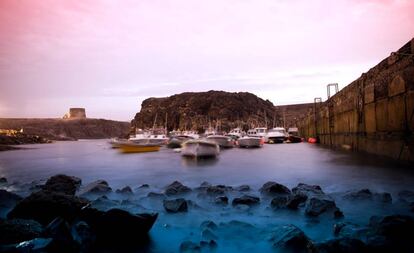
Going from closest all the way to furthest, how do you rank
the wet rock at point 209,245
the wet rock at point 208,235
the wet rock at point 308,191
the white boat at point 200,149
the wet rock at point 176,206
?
the wet rock at point 209,245 < the wet rock at point 208,235 < the wet rock at point 176,206 < the wet rock at point 308,191 < the white boat at point 200,149

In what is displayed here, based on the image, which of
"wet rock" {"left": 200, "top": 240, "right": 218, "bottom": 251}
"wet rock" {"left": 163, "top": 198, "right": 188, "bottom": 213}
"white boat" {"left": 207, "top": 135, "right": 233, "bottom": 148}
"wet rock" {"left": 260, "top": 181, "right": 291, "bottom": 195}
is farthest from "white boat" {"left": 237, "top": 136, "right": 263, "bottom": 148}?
"wet rock" {"left": 200, "top": 240, "right": 218, "bottom": 251}

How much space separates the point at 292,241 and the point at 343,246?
3.21 feet

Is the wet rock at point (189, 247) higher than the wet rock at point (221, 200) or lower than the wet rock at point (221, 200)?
lower

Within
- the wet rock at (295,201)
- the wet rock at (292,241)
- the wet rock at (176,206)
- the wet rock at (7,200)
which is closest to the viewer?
the wet rock at (292,241)

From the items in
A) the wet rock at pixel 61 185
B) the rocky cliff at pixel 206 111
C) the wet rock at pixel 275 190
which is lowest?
the wet rock at pixel 275 190

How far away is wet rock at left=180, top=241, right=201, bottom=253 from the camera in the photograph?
21.1 feet

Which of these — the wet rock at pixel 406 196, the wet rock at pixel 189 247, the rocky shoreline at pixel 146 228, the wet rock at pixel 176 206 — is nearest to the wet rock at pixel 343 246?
the rocky shoreline at pixel 146 228

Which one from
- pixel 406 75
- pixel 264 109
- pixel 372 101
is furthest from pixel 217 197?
→ pixel 264 109

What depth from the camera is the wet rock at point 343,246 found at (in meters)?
5.68

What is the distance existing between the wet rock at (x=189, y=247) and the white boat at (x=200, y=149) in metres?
22.7

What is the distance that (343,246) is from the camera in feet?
18.9

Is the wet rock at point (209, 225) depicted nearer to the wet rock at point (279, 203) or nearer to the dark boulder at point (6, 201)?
the wet rock at point (279, 203)

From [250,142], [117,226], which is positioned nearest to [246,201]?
[117,226]

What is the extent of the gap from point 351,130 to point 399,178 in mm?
14080
